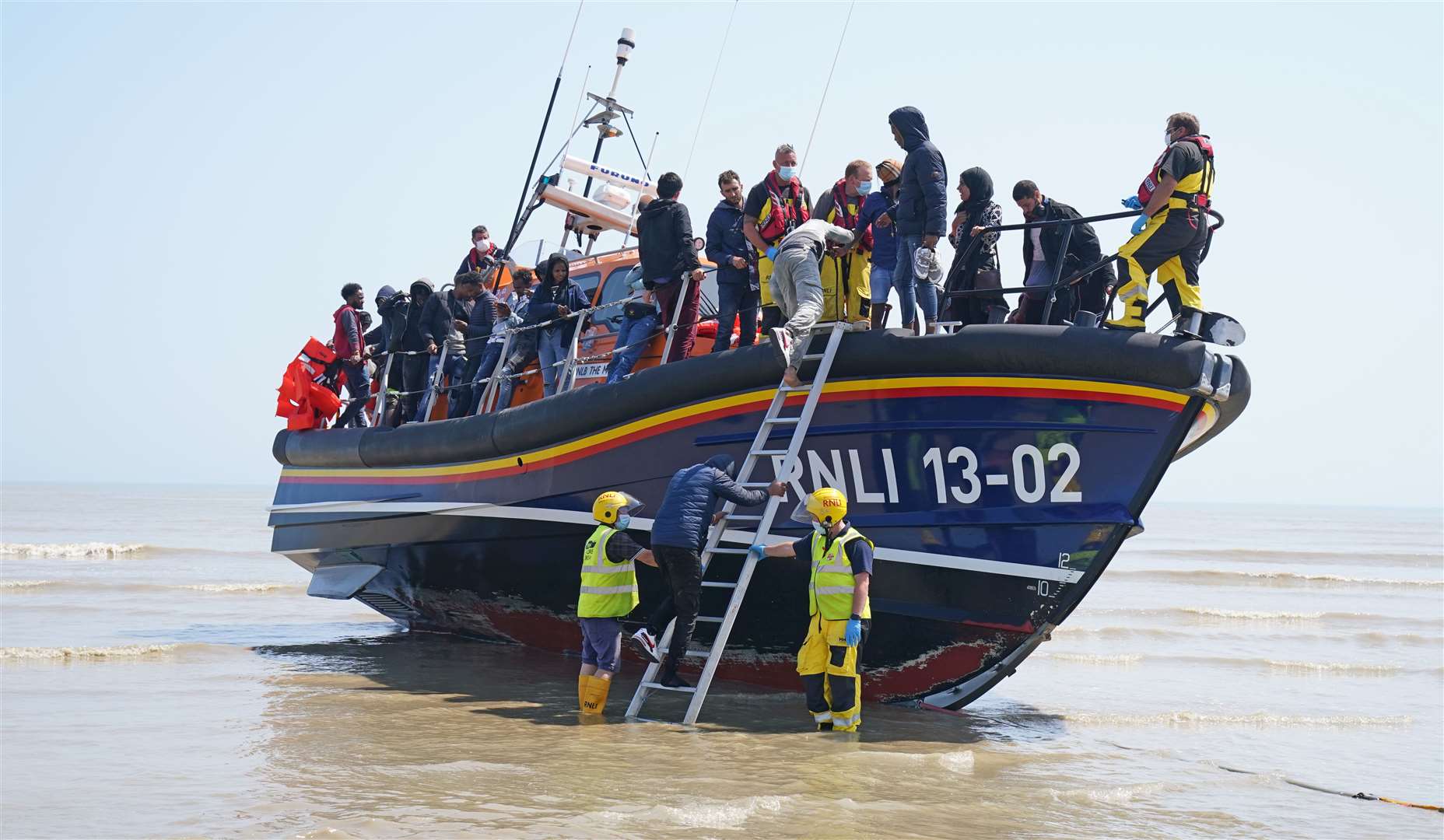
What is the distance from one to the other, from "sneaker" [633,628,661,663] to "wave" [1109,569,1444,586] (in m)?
17.6

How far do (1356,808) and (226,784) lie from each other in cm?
525

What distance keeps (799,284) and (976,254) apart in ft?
3.38

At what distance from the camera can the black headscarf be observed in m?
7.07

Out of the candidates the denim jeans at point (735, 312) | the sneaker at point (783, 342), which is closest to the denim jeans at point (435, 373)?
the denim jeans at point (735, 312)

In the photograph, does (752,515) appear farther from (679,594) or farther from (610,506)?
(610,506)

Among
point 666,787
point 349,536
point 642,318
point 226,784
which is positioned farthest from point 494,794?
point 349,536

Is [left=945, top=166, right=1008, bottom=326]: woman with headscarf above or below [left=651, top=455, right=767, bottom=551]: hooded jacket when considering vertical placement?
above

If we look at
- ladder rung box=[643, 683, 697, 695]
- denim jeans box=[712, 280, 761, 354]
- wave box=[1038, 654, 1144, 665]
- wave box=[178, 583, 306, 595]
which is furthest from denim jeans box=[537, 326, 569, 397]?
wave box=[178, 583, 306, 595]

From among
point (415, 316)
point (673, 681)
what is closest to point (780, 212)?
point (673, 681)

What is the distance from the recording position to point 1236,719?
27.9 ft

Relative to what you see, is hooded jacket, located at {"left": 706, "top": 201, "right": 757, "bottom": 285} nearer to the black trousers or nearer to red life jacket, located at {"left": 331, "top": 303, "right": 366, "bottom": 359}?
the black trousers

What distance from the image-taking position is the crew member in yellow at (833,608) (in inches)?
248

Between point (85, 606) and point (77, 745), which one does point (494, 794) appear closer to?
point (77, 745)

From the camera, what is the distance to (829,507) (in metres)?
6.40
